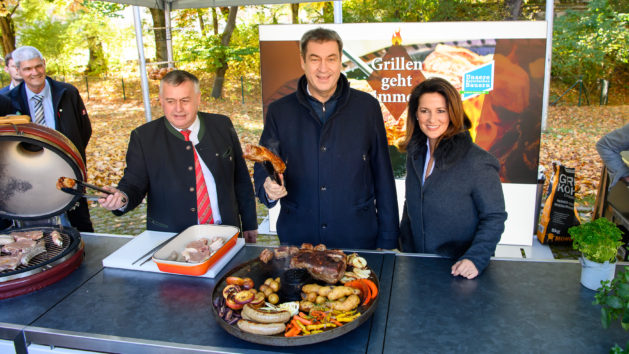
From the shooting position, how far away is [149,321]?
6.15 ft

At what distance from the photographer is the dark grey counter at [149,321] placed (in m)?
1.70

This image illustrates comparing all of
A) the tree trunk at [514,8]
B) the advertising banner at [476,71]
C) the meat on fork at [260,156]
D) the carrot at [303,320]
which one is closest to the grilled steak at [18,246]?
the meat on fork at [260,156]

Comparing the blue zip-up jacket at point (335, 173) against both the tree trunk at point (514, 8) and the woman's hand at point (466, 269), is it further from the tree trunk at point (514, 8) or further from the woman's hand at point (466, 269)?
the tree trunk at point (514, 8)

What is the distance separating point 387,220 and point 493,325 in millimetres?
1216

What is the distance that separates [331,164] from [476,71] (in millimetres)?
2603

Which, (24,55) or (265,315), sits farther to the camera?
(24,55)

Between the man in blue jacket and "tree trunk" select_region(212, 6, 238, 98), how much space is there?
14.2 m

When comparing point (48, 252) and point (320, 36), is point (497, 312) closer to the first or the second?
point (320, 36)

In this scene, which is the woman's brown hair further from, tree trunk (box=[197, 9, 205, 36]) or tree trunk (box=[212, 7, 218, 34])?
tree trunk (box=[212, 7, 218, 34])

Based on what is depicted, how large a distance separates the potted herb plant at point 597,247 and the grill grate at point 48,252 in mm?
2362

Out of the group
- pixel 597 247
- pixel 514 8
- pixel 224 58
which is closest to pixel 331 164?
pixel 597 247

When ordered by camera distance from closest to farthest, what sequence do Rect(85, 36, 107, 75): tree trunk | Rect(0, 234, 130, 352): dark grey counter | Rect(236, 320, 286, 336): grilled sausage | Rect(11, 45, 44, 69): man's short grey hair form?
1. Rect(236, 320, 286, 336): grilled sausage
2. Rect(0, 234, 130, 352): dark grey counter
3. Rect(11, 45, 44, 69): man's short grey hair
4. Rect(85, 36, 107, 75): tree trunk

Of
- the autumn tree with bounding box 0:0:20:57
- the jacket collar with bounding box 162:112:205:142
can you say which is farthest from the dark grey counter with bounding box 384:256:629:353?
the autumn tree with bounding box 0:0:20:57

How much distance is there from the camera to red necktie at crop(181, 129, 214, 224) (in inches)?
118
